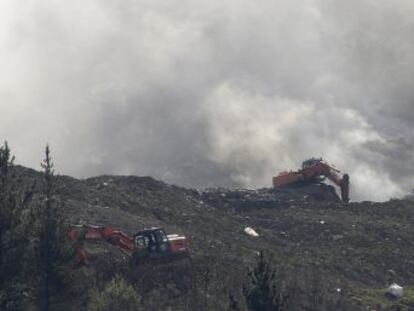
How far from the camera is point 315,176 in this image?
11081 centimetres

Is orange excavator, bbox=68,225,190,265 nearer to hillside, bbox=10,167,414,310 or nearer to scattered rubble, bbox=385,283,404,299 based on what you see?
hillside, bbox=10,167,414,310

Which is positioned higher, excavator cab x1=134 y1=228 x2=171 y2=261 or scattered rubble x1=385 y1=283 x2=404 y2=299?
excavator cab x1=134 y1=228 x2=171 y2=261

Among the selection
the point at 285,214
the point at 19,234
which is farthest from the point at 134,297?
the point at 285,214

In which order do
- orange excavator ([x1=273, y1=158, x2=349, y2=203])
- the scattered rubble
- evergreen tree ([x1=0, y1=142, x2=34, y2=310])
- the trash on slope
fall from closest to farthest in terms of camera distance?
evergreen tree ([x1=0, y1=142, x2=34, y2=310]) → the scattered rubble → the trash on slope → orange excavator ([x1=273, y1=158, x2=349, y2=203])

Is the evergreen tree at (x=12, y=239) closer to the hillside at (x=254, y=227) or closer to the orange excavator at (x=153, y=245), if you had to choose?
the hillside at (x=254, y=227)

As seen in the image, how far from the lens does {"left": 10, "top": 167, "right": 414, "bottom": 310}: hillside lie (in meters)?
58.4

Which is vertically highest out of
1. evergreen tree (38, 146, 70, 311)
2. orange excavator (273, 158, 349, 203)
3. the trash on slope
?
orange excavator (273, 158, 349, 203)

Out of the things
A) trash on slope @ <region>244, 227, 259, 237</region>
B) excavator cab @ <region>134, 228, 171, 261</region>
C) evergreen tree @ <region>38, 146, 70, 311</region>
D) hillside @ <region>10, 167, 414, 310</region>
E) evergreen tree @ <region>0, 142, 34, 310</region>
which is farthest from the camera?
trash on slope @ <region>244, 227, 259, 237</region>

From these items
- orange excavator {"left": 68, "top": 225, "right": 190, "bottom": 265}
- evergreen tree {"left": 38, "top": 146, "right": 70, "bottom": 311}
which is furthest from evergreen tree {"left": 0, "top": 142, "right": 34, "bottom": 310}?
orange excavator {"left": 68, "top": 225, "right": 190, "bottom": 265}

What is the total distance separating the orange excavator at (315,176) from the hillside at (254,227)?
5.10 ft

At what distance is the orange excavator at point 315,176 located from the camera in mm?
110188

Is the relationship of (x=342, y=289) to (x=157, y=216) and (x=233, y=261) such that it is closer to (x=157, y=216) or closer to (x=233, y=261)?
(x=233, y=261)

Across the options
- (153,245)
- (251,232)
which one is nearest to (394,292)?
(251,232)

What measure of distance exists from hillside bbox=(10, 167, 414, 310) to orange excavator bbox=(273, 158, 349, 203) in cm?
155
